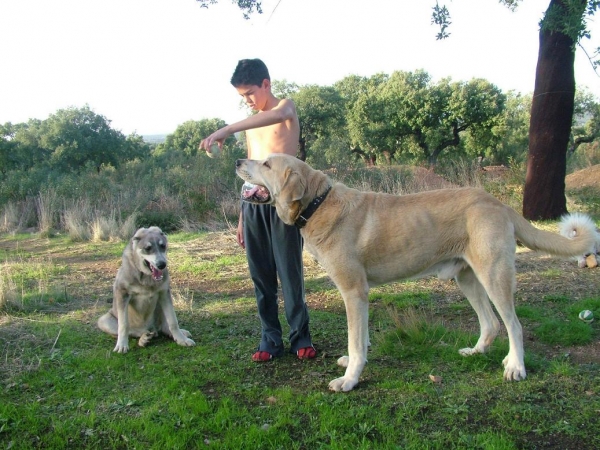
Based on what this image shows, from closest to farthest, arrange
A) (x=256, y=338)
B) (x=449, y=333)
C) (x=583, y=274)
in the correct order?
1. (x=449, y=333)
2. (x=256, y=338)
3. (x=583, y=274)

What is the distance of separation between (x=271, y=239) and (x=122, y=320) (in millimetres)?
1627

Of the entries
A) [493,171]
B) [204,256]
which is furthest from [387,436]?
[493,171]

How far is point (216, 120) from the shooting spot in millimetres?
47031

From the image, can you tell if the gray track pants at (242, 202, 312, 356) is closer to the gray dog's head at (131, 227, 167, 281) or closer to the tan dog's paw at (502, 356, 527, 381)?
the gray dog's head at (131, 227, 167, 281)

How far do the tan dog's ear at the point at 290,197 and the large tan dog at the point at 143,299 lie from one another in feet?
4.90

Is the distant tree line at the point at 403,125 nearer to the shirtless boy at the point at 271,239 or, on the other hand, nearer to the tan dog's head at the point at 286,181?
the shirtless boy at the point at 271,239

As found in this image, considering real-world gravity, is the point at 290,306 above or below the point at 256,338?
above

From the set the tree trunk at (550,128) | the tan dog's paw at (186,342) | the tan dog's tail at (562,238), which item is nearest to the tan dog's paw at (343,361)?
the tan dog's paw at (186,342)

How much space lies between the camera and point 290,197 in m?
3.49

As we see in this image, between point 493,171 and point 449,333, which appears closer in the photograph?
point 449,333

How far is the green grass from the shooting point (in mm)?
2789

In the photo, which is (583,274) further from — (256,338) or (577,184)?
(577,184)

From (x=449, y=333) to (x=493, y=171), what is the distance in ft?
30.5

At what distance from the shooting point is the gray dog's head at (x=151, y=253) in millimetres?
4453
